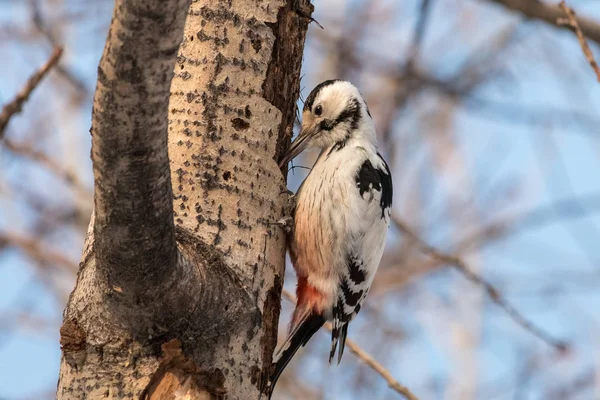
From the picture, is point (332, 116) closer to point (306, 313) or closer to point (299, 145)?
point (299, 145)

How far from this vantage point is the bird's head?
3.64 meters

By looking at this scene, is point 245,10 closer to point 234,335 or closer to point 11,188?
point 234,335

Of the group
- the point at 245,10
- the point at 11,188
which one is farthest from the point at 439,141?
the point at 245,10

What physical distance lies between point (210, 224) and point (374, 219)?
1.29 m

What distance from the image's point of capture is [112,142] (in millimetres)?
1582

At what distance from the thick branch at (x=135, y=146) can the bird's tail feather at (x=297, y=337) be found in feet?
3.62

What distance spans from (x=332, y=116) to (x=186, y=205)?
1.53m

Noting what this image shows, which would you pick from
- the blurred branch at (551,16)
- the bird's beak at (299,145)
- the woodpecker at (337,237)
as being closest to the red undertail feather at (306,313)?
the woodpecker at (337,237)

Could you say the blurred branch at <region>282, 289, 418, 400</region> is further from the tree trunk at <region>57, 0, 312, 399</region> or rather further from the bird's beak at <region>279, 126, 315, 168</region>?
the bird's beak at <region>279, 126, 315, 168</region>

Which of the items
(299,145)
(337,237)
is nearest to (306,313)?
(337,237)

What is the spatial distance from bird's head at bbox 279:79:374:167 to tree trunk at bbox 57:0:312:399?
33.0 inches

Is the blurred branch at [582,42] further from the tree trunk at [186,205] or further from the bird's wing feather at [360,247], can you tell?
the bird's wing feather at [360,247]

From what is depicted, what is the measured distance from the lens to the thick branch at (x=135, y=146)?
1.44m

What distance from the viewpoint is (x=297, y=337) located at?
3.17m
